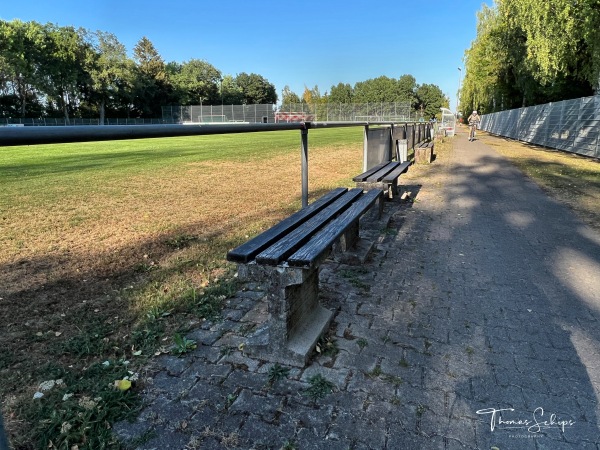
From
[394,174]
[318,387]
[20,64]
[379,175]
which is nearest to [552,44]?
[394,174]

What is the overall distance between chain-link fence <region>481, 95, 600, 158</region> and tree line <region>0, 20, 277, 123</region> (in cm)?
5421

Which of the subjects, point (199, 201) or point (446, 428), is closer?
point (446, 428)

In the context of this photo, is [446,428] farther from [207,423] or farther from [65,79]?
[65,79]

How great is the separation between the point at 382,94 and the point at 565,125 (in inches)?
4501

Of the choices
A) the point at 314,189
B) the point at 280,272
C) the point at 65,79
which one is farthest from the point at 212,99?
the point at 280,272

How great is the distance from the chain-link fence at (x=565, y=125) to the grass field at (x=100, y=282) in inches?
448

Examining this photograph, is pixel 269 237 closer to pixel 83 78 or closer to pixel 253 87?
pixel 83 78

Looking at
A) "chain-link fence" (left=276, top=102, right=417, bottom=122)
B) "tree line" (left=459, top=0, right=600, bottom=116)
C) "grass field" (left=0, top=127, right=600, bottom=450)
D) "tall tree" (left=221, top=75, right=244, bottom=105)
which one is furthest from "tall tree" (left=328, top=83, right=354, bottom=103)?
"grass field" (left=0, top=127, right=600, bottom=450)

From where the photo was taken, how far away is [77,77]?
193 feet

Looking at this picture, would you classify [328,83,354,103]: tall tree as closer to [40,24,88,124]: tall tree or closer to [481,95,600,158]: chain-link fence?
[40,24,88,124]: tall tree

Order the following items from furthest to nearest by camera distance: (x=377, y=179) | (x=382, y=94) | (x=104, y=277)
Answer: (x=382, y=94) < (x=377, y=179) < (x=104, y=277)

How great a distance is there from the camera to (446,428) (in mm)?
1957

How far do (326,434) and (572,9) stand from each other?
18.9 meters

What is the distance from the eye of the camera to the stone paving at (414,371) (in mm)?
1925
